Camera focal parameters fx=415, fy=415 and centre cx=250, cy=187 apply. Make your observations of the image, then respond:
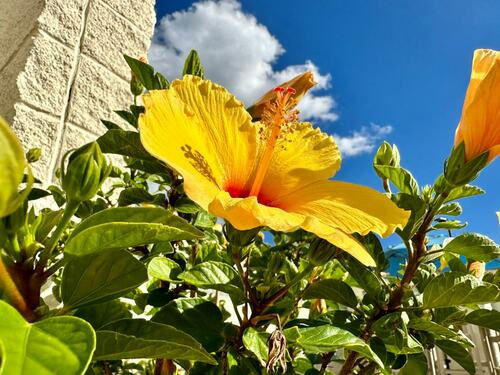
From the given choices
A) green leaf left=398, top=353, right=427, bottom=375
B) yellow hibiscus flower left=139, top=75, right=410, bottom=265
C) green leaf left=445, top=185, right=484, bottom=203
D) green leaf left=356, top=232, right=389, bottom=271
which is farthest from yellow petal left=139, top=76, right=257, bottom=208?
green leaf left=398, top=353, right=427, bottom=375

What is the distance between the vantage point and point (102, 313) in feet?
2.10

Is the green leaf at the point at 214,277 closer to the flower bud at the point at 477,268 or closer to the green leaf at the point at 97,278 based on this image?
the green leaf at the point at 97,278

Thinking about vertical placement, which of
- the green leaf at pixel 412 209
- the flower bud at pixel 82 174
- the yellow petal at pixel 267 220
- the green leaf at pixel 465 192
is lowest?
the flower bud at pixel 82 174

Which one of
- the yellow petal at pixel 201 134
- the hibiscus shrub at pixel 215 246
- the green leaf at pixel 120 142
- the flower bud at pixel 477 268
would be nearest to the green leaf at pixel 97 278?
the hibiscus shrub at pixel 215 246

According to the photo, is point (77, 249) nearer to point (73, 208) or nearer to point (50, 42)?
point (73, 208)

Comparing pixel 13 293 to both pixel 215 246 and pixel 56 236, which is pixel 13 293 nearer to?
pixel 56 236

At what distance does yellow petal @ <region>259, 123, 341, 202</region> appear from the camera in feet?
2.54

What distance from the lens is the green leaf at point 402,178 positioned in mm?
874

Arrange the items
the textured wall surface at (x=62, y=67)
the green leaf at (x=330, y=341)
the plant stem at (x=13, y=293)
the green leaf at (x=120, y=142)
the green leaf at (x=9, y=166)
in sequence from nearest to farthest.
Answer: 1. the green leaf at (x=9, y=166)
2. the plant stem at (x=13, y=293)
3. the green leaf at (x=330, y=341)
4. the green leaf at (x=120, y=142)
5. the textured wall surface at (x=62, y=67)

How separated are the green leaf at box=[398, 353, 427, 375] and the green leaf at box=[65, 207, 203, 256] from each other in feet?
2.33

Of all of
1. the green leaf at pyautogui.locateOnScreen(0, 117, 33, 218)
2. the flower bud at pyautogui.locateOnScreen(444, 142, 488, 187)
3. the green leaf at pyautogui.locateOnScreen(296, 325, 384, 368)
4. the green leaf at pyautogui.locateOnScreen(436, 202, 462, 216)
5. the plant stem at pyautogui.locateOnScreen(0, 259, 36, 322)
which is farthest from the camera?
the green leaf at pyautogui.locateOnScreen(436, 202, 462, 216)

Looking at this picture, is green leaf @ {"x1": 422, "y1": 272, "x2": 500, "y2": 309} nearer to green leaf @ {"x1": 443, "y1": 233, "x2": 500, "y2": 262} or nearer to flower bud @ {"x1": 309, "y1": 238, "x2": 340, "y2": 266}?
green leaf @ {"x1": 443, "y1": 233, "x2": 500, "y2": 262}

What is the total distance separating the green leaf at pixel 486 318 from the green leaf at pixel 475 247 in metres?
0.12

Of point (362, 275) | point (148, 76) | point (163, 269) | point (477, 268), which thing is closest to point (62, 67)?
point (148, 76)
